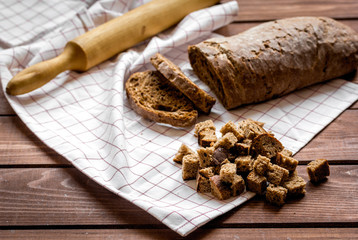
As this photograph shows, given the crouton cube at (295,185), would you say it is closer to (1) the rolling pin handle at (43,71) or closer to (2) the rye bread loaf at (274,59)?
(2) the rye bread loaf at (274,59)

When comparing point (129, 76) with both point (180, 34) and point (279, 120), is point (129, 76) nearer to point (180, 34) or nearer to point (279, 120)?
point (180, 34)

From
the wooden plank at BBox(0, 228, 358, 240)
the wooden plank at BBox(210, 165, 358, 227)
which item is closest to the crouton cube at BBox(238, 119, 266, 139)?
the wooden plank at BBox(210, 165, 358, 227)

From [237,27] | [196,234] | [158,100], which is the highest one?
[237,27]

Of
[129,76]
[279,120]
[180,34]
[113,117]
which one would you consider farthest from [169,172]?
[180,34]

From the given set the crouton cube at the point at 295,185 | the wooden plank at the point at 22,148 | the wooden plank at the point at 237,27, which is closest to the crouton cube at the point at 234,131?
the crouton cube at the point at 295,185

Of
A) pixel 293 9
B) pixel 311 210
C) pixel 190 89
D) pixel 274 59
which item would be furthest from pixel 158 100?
pixel 293 9

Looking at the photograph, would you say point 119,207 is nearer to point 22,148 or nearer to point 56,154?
point 56,154

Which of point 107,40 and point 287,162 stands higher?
point 107,40
